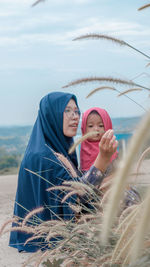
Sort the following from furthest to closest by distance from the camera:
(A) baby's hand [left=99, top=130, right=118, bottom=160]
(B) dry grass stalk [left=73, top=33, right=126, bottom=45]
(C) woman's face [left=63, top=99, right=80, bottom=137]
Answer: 1. (C) woman's face [left=63, top=99, right=80, bottom=137]
2. (A) baby's hand [left=99, top=130, right=118, bottom=160]
3. (B) dry grass stalk [left=73, top=33, right=126, bottom=45]

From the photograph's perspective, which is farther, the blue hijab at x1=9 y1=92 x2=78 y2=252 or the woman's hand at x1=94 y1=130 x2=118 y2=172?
the blue hijab at x1=9 y1=92 x2=78 y2=252

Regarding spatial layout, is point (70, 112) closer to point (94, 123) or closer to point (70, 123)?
point (70, 123)

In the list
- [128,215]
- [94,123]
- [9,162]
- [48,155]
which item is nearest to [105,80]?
[128,215]

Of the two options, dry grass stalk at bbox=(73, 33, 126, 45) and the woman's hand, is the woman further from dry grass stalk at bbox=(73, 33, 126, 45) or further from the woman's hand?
dry grass stalk at bbox=(73, 33, 126, 45)

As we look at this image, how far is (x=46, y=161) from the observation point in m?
3.38

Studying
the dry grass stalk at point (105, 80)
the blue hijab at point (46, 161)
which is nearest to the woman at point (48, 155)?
the blue hijab at point (46, 161)

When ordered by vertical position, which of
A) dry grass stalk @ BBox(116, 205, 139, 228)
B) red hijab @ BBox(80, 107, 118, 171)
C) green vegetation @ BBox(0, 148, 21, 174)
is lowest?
green vegetation @ BBox(0, 148, 21, 174)

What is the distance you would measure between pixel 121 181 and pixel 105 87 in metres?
1.55

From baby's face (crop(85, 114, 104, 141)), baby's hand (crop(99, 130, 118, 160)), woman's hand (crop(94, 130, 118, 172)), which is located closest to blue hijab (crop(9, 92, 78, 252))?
baby's face (crop(85, 114, 104, 141))

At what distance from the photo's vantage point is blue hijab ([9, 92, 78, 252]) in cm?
338

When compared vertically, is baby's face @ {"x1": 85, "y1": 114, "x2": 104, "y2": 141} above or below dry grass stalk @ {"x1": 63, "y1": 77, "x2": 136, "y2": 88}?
below

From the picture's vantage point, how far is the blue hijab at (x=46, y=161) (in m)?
3.38

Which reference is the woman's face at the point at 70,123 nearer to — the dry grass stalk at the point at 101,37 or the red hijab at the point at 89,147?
the red hijab at the point at 89,147

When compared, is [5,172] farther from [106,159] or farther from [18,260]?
[106,159]
